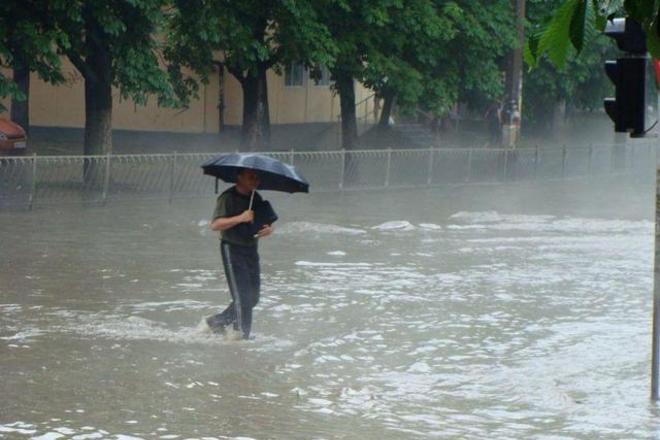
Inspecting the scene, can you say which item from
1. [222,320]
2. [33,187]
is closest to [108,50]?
[33,187]

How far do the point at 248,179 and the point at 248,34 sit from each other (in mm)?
17365

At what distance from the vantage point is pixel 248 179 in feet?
36.2

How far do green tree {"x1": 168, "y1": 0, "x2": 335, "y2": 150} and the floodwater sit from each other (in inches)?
253

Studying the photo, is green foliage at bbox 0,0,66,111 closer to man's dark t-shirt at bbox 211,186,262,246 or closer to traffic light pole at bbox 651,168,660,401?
man's dark t-shirt at bbox 211,186,262,246

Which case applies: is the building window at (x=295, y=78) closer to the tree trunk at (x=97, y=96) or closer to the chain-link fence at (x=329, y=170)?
the chain-link fence at (x=329, y=170)

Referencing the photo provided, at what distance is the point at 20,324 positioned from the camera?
1190cm

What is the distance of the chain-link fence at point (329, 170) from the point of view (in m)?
22.4

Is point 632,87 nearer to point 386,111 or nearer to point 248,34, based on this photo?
point 248,34

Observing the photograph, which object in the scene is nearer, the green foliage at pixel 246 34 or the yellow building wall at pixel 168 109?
the green foliage at pixel 246 34

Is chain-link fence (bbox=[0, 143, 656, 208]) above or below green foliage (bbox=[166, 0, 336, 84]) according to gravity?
below

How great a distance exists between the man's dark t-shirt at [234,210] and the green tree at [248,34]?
1562 centimetres

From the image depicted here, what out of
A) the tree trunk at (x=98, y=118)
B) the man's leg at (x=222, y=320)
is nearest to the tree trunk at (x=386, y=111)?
the tree trunk at (x=98, y=118)

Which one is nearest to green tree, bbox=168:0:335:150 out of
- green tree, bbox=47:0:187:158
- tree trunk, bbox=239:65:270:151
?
tree trunk, bbox=239:65:270:151

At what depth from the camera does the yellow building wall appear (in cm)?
4422
